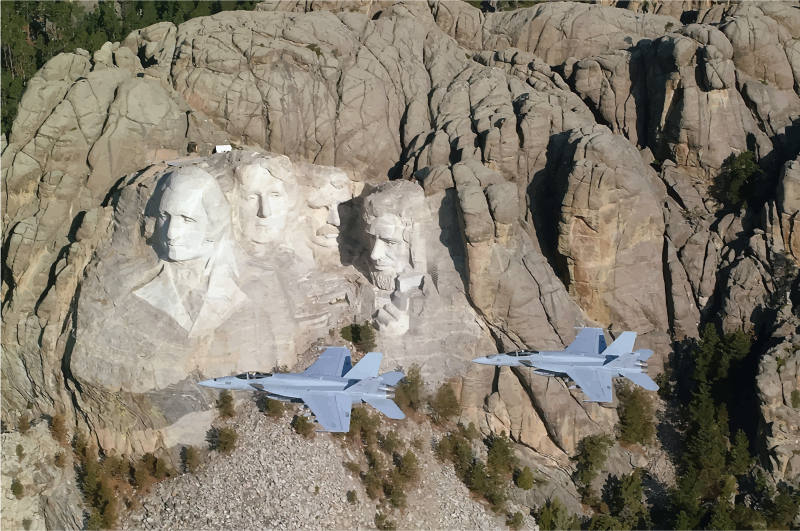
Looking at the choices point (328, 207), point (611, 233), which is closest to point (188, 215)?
point (328, 207)

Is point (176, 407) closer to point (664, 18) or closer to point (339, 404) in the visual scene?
point (339, 404)

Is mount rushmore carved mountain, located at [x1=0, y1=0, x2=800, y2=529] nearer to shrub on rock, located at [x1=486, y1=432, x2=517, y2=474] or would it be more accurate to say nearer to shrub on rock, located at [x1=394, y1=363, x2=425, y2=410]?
shrub on rock, located at [x1=394, y1=363, x2=425, y2=410]

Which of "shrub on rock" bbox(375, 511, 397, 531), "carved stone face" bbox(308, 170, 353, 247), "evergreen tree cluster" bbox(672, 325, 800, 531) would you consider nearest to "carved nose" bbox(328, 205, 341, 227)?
"carved stone face" bbox(308, 170, 353, 247)

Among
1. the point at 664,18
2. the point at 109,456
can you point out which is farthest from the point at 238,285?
the point at 664,18

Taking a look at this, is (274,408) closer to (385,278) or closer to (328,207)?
(385,278)

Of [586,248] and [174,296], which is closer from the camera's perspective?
[174,296]
